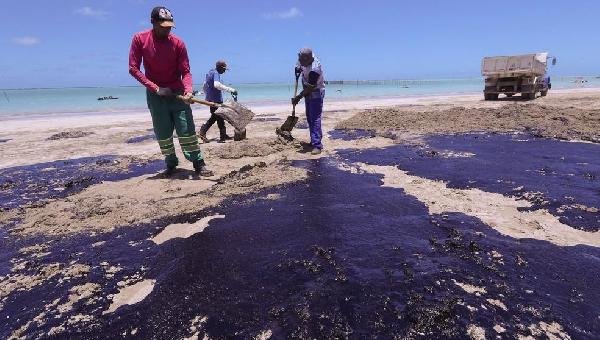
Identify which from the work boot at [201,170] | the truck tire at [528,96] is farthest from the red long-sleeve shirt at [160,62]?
the truck tire at [528,96]

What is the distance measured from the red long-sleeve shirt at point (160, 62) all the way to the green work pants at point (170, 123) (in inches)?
7.8

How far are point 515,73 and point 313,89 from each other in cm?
1280

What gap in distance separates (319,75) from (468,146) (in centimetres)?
294

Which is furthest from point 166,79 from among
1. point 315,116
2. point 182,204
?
point 315,116

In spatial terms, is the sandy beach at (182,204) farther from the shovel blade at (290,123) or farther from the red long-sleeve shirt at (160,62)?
the red long-sleeve shirt at (160,62)

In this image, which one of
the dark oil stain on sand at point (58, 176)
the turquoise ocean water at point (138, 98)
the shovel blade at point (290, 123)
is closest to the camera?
the dark oil stain on sand at point (58, 176)

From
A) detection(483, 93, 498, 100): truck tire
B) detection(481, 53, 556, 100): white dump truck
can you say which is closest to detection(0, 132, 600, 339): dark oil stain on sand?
detection(481, 53, 556, 100): white dump truck

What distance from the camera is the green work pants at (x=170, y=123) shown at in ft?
16.5

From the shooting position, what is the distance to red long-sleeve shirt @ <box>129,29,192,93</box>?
15.3ft

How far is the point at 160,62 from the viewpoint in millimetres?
4801

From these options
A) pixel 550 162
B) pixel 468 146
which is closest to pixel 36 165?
pixel 468 146

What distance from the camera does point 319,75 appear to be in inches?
255

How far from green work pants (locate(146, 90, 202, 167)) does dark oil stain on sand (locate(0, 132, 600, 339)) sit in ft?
5.92

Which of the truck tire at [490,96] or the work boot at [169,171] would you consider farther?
the truck tire at [490,96]
